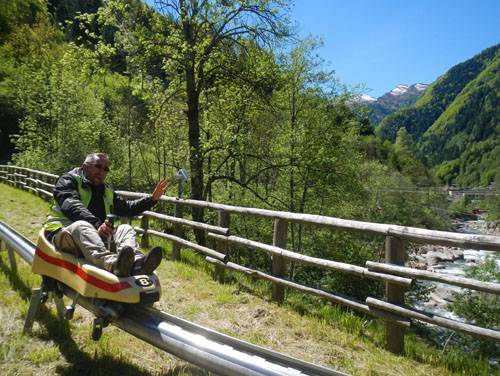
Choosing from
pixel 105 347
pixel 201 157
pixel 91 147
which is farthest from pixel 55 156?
pixel 105 347

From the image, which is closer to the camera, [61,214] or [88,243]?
[88,243]

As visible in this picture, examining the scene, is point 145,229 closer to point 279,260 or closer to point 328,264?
point 279,260

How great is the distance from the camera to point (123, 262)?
8.01ft

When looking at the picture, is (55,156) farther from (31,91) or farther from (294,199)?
(294,199)

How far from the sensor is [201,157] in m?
9.10

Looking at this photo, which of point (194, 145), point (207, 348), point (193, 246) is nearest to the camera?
point (207, 348)

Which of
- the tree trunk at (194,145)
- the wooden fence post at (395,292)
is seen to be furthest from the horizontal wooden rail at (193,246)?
the wooden fence post at (395,292)

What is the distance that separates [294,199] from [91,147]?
1494 centimetres

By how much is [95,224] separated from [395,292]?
290 centimetres

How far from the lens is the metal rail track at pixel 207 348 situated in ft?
5.81

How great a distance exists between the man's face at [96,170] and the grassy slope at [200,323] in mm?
1480

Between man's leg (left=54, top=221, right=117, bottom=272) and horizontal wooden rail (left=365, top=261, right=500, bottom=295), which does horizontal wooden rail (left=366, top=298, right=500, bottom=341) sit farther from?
man's leg (left=54, top=221, right=117, bottom=272)

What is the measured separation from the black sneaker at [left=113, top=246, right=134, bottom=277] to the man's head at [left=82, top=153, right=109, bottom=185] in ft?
3.69

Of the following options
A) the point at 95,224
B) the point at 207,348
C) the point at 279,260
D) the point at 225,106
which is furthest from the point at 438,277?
the point at 225,106
